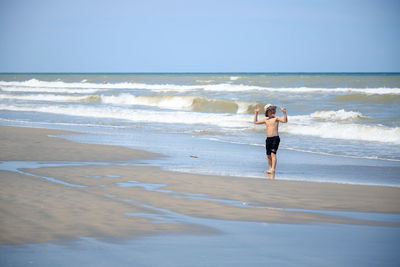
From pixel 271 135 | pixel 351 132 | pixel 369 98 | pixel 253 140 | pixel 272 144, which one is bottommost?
pixel 272 144

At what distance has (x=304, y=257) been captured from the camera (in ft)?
13.7

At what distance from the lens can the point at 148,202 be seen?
6.21 meters

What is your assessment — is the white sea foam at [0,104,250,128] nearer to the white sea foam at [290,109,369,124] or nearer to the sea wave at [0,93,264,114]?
the white sea foam at [290,109,369,124]

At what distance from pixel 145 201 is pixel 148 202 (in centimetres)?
7

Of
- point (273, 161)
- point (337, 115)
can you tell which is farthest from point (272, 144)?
point (337, 115)

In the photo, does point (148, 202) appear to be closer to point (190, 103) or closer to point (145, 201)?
point (145, 201)

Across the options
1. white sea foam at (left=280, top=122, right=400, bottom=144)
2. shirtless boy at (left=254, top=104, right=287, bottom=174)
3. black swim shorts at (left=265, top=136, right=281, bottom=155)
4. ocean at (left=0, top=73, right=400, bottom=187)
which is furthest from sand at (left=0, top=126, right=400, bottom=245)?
white sea foam at (left=280, top=122, right=400, bottom=144)

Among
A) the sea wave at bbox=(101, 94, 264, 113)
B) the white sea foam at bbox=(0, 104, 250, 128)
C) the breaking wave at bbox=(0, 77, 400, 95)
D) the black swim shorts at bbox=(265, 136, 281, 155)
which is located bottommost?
the black swim shorts at bbox=(265, 136, 281, 155)

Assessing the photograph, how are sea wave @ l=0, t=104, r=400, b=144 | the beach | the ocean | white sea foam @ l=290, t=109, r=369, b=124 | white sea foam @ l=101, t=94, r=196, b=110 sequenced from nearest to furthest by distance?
the beach < the ocean < sea wave @ l=0, t=104, r=400, b=144 < white sea foam @ l=290, t=109, r=369, b=124 < white sea foam @ l=101, t=94, r=196, b=110

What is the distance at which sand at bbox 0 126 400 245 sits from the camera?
16.3 feet

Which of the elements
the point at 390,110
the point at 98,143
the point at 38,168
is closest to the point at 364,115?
the point at 390,110

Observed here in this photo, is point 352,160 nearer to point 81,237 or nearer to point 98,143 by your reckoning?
point 98,143

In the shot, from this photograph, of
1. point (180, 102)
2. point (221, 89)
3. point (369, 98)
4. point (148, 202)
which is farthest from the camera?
point (221, 89)

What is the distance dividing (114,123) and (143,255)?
48.9 feet
